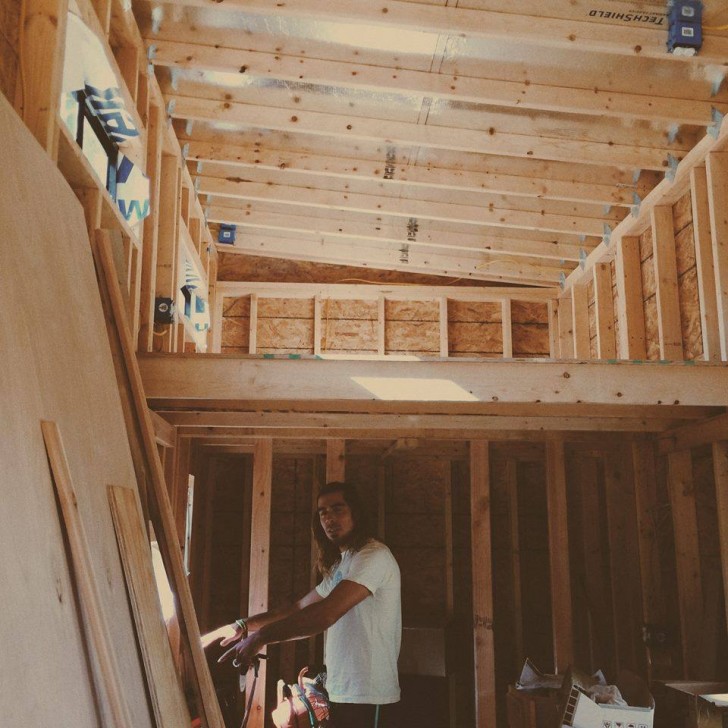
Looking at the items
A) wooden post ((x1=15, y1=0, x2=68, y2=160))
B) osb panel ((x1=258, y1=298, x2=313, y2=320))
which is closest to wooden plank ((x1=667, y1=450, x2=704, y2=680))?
osb panel ((x1=258, y1=298, x2=313, y2=320))

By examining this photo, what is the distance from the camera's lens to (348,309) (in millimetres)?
8570

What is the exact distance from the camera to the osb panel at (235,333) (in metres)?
8.47

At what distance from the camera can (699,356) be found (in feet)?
17.3

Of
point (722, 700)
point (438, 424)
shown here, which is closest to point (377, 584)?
point (722, 700)

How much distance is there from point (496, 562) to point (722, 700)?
13.3 ft

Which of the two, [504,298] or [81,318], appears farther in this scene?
[504,298]

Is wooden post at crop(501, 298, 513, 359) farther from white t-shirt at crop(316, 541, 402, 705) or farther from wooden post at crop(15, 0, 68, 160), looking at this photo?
wooden post at crop(15, 0, 68, 160)

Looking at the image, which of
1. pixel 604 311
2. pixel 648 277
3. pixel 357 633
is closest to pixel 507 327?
pixel 604 311

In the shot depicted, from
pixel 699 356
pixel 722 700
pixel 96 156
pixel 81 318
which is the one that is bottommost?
pixel 722 700

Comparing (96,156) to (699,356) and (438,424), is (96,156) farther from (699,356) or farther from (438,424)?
(699,356)

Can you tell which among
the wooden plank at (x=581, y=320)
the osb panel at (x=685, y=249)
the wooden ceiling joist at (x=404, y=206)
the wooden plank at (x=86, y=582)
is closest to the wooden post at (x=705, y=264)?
the osb panel at (x=685, y=249)

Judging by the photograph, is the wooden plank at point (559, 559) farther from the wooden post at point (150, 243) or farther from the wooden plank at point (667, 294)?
the wooden post at point (150, 243)

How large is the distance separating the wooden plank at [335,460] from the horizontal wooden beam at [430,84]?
2.75 meters

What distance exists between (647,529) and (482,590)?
1351 millimetres
